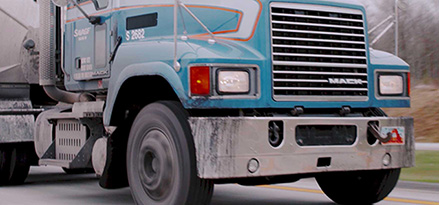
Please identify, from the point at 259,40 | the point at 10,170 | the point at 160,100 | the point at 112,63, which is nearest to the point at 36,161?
the point at 10,170

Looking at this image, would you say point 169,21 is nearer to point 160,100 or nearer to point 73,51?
point 160,100

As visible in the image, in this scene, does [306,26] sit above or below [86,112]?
above

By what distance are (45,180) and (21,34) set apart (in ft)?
7.88

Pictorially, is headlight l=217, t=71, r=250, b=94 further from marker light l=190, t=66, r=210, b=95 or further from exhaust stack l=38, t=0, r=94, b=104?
exhaust stack l=38, t=0, r=94, b=104

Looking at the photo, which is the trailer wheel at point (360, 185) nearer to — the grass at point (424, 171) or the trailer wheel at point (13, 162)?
the grass at point (424, 171)

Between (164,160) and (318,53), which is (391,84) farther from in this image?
(164,160)

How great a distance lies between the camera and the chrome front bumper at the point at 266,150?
239 inches

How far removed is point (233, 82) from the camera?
20.6 feet

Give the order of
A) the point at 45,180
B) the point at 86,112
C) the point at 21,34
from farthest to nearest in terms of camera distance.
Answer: the point at 45,180
the point at 21,34
the point at 86,112

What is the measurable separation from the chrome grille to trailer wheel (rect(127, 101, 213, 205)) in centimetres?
90

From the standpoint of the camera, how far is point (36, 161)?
1031 centimetres

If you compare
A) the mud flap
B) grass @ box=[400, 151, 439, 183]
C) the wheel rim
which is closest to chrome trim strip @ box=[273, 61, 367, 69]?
the wheel rim

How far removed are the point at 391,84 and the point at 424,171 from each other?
4.67 meters

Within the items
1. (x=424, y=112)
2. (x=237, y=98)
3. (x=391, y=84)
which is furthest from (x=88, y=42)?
(x=424, y=112)
